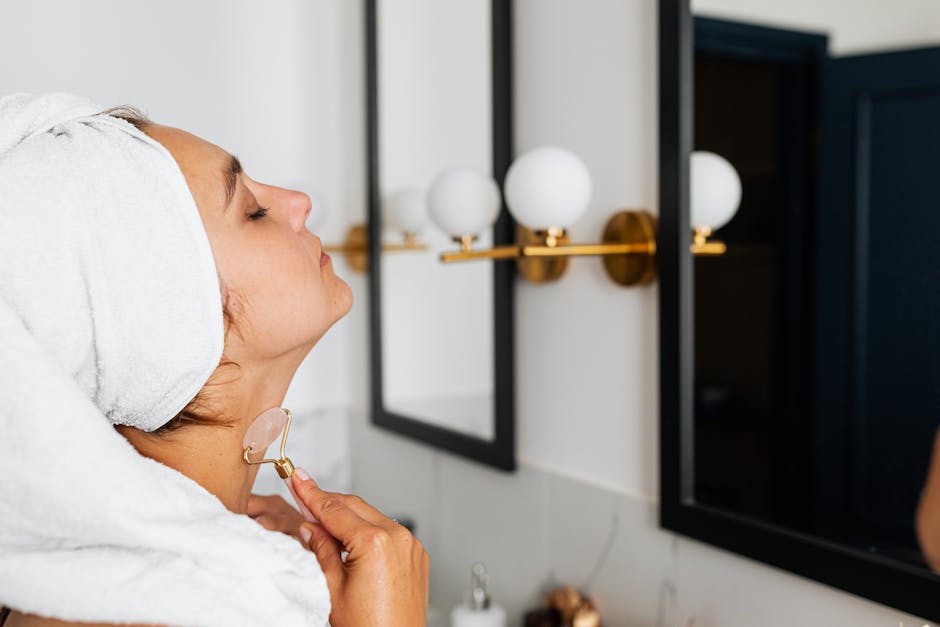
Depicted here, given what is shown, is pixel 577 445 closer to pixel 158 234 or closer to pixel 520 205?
pixel 520 205

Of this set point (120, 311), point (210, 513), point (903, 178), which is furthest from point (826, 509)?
point (120, 311)

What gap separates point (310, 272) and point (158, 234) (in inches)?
7.5

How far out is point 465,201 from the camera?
1338 mm

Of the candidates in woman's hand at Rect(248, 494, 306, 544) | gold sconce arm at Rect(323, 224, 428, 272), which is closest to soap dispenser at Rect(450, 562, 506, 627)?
woman's hand at Rect(248, 494, 306, 544)

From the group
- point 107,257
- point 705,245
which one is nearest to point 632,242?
point 705,245

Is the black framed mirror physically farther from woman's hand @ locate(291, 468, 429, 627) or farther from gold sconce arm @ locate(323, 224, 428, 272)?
gold sconce arm @ locate(323, 224, 428, 272)

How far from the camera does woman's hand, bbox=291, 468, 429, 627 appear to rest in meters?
0.87

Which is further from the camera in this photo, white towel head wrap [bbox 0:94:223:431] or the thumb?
the thumb

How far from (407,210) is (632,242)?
27.2 inches

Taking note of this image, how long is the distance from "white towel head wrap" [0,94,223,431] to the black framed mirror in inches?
23.2

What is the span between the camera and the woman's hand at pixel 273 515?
1128 mm

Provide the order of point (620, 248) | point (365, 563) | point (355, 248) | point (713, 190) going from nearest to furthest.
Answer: point (365, 563)
point (713, 190)
point (620, 248)
point (355, 248)

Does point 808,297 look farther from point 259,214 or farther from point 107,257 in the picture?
point 107,257

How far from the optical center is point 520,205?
3.89 feet
